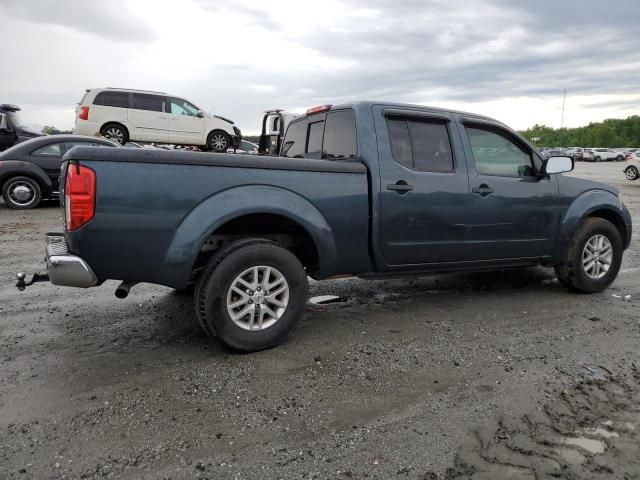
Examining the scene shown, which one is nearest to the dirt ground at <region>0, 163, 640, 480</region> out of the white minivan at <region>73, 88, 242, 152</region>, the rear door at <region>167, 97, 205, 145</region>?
the white minivan at <region>73, 88, 242, 152</region>

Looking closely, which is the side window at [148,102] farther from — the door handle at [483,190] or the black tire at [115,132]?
the door handle at [483,190]

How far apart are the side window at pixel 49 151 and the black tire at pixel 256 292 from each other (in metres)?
8.57

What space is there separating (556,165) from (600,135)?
115212 millimetres

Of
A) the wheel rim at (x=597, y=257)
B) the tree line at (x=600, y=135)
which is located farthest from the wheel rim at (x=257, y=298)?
the tree line at (x=600, y=135)

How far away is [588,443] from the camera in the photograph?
8.64 ft

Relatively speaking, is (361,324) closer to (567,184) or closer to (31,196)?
(567,184)

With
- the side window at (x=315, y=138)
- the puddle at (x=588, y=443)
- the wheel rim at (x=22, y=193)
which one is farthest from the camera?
the wheel rim at (x=22, y=193)

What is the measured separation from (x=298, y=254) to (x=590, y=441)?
2.50 m

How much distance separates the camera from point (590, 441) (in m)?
2.65

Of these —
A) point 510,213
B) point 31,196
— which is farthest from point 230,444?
point 31,196

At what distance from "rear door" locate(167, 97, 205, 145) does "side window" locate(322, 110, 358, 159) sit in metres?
12.0

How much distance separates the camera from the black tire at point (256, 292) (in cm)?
354

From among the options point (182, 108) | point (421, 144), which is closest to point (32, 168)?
point (182, 108)

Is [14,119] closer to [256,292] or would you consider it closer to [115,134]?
[115,134]
